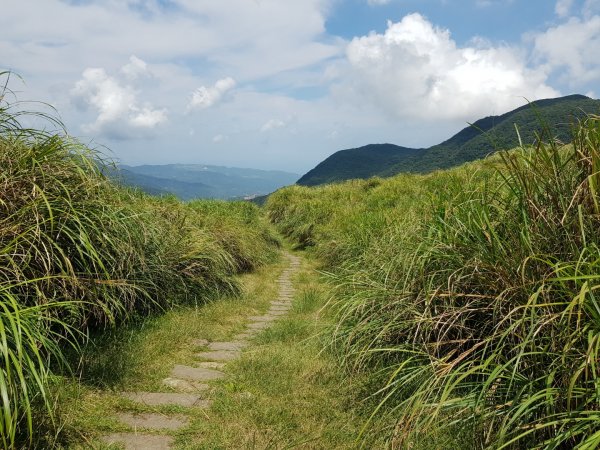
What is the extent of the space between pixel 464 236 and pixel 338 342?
1596 mm

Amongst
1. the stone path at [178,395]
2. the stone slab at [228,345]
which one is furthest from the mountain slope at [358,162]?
the stone path at [178,395]

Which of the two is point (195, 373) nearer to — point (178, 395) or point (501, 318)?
point (178, 395)

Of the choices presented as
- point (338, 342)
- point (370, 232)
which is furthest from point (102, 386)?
point (370, 232)

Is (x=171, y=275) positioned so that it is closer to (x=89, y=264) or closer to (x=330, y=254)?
(x=89, y=264)

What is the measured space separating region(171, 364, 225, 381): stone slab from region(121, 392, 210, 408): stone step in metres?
0.38

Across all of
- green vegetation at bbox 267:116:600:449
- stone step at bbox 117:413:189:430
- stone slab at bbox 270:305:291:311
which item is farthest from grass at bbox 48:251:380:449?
stone slab at bbox 270:305:291:311

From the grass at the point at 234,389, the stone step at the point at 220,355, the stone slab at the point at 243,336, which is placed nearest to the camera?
the grass at the point at 234,389

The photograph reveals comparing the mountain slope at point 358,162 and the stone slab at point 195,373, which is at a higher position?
the mountain slope at point 358,162

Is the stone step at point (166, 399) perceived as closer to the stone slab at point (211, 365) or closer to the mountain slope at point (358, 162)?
the stone slab at point (211, 365)

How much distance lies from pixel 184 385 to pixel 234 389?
426mm

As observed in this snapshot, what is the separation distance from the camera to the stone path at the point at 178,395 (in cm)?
278

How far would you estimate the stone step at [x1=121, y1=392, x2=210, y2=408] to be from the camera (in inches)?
130

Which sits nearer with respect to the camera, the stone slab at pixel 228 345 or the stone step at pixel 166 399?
the stone step at pixel 166 399

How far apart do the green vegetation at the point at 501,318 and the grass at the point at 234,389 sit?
0.32 meters
